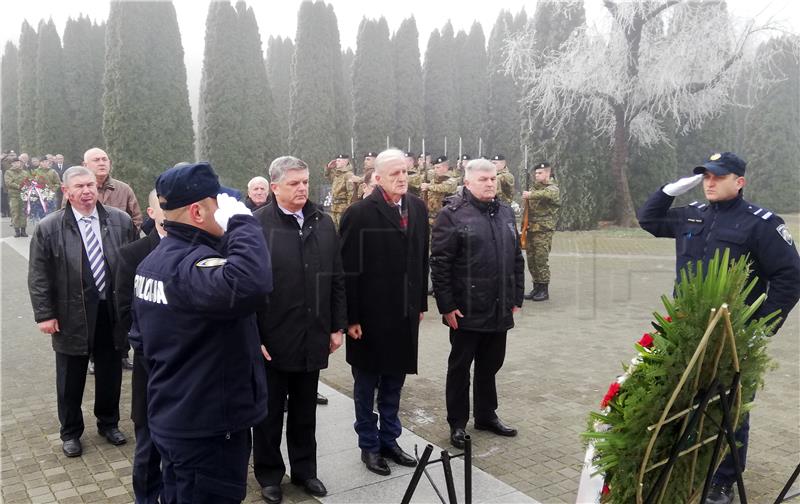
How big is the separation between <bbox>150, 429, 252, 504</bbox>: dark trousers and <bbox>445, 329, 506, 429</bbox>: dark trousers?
2211 millimetres

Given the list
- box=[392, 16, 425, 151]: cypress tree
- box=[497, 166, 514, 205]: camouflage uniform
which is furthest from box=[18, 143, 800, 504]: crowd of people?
box=[392, 16, 425, 151]: cypress tree

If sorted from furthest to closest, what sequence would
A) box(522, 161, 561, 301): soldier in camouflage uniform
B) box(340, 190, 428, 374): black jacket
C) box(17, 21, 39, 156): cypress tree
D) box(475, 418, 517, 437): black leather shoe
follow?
box(17, 21, 39, 156): cypress tree < box(522, 161, 561, 301): soldier in camouflage uniform < box(475, 418, 517, 437): black leather shoe < box(340, 190, 428, 374): black jacket

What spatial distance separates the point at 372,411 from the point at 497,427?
3.60 feet

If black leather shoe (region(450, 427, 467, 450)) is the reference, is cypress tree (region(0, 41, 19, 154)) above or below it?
above

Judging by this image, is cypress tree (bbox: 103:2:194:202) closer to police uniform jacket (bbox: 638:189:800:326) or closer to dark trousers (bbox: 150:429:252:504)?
police uniform jacket (bbox: 638:189:800:326)

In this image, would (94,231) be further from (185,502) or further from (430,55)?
(430,55)

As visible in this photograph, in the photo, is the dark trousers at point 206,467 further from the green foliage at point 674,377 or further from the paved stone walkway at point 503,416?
the green foliage at point 674,377

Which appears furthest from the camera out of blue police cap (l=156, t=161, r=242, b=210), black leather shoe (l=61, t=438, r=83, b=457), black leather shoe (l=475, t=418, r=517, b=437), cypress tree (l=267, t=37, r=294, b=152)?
cypress tree (l=267, t=37, r=294, b=152)

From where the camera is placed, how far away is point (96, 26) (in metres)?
36.6

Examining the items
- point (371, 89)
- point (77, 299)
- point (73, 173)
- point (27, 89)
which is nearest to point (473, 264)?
point (77, 299)

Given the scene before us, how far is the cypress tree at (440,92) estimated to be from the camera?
125ft

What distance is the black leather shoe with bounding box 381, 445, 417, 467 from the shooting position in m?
4.32

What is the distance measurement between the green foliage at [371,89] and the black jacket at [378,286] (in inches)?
1230

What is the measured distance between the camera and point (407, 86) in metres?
36.5
